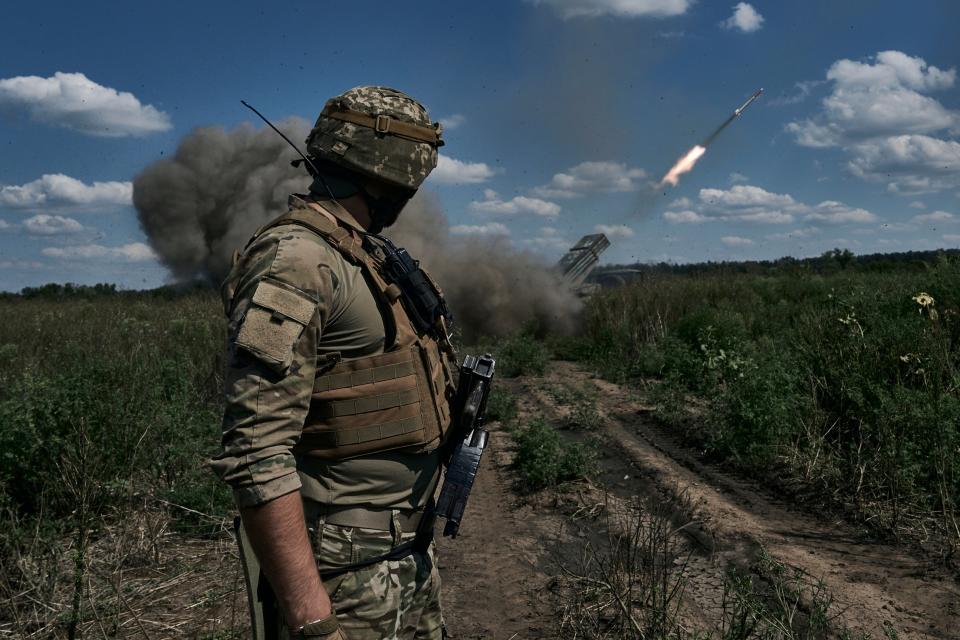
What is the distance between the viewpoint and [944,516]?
4.66m

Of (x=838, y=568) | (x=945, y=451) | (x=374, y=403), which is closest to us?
(x=374, y=403)

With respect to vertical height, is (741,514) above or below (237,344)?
below

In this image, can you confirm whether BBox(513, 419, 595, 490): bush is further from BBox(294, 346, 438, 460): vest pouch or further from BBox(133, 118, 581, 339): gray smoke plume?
BBox(133, 118, 581, 339): gray smoke plume

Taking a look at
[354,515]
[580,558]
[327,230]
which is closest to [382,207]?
[327,230]

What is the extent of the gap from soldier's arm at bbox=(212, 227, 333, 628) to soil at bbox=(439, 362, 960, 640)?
8.31ft

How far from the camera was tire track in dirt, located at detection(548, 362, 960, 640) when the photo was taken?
3844mm

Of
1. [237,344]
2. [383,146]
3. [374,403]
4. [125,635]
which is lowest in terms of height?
[125,635]

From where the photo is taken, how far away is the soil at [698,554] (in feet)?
12.8

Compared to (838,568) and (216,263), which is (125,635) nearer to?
(838,568)

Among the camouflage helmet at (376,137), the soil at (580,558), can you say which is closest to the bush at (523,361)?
the soil at (580,558)

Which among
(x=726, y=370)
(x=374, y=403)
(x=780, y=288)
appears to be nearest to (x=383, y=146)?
(x=374, y=403)

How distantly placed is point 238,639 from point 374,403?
2.23 meters

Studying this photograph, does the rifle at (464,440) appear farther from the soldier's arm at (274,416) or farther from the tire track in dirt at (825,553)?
the tire track in dirt at (825,553)

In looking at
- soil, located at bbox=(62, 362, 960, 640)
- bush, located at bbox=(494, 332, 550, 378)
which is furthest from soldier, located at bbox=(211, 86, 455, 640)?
bush, located at bbox=(494, 332, 550, 378)
